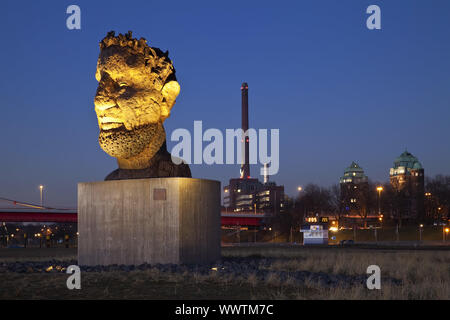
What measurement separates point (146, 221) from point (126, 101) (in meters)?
4.33

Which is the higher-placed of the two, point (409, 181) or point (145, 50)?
point (145, 50)

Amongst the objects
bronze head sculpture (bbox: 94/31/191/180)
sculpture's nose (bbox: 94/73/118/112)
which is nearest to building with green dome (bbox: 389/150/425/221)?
bronze head sculpture (bbox: 94/31/191/180)

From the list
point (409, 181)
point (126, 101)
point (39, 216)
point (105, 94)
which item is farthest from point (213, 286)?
point (409, 181)

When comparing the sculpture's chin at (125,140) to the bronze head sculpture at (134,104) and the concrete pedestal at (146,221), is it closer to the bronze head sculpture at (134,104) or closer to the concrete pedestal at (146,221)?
the bronze head sculpture at (134,104)

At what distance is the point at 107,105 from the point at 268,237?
85513mm

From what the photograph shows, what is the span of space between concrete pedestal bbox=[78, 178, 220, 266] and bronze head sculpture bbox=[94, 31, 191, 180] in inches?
44.2

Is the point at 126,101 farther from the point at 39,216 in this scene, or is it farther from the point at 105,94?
the point at 39,216

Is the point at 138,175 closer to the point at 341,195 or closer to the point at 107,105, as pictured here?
the point at 107,105

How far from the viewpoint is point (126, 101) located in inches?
819

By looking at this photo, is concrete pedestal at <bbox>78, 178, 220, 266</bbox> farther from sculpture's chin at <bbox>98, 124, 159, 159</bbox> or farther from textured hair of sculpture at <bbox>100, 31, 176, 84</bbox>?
textured hair of sculpture at <bbox>100, 31, 176, 84</bbox>

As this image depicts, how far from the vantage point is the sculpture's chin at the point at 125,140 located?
20.8 meters

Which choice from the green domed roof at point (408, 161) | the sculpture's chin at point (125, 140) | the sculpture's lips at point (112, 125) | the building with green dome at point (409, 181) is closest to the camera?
the sculpture's chin at point (125, 140)

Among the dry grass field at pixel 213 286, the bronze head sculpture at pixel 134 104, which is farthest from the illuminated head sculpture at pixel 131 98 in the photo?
the dry grass field at pixel 213 286

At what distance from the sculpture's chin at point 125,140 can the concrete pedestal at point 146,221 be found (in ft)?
3.63
